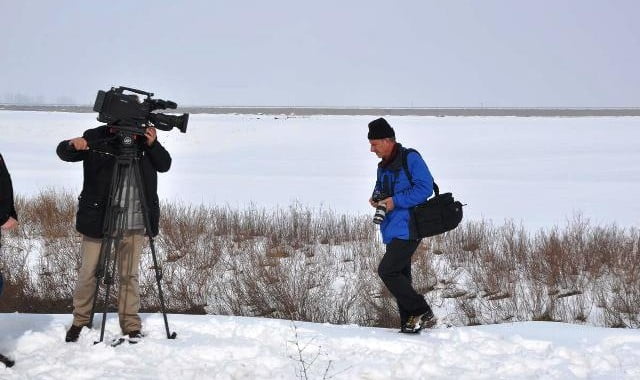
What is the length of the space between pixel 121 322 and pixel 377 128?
246cm

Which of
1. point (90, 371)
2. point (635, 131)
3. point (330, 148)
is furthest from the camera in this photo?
point (635, 131)

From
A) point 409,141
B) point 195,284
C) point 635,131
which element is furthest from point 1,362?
point 635,131

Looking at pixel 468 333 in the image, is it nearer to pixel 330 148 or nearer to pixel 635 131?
pixel 330 148

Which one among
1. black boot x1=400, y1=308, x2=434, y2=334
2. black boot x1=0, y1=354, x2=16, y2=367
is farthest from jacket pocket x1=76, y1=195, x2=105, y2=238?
black boot x1=400, y1=308, x2=434, y2=334

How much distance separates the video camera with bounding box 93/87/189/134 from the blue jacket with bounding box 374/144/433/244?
1.67 meters

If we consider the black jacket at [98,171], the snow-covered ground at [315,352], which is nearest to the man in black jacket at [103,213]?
the black jacket at [98,171]

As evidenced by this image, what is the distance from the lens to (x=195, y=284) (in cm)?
802

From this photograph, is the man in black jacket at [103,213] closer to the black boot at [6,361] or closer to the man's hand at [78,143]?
the man's hand at [78,143]

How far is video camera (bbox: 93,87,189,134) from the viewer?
484 cm

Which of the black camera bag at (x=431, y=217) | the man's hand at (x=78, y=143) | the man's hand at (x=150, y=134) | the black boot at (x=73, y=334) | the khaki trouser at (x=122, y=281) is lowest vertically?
the black boot at (x=73, y=334)

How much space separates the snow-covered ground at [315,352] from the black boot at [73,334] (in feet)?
0.21

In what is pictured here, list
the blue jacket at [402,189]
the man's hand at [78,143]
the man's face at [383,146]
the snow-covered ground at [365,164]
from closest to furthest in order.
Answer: the man's hand at [78,143] < the blue jacket at [402,189] < the man's face at [383,146] < the snow-covered ground at [365,164]

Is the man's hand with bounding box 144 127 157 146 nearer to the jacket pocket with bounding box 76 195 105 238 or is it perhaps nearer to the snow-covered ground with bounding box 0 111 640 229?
the jacket pocket with bounding box 76 195 105 238

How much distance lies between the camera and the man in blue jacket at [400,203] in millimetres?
5324
